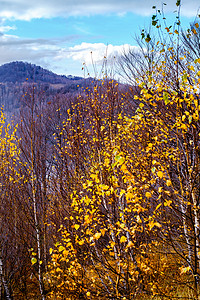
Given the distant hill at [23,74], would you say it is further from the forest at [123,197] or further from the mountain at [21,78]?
the forest at [123,197]

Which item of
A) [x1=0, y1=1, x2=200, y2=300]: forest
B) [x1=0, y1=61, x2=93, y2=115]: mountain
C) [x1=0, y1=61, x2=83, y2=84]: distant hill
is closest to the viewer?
[x1=0, y1=1, x2=200, y2=300]: forest

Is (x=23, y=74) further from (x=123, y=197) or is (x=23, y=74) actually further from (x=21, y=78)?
(x=123, y=197)

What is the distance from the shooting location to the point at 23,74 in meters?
129

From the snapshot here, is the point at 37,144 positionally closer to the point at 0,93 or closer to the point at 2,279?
the point at 2,279

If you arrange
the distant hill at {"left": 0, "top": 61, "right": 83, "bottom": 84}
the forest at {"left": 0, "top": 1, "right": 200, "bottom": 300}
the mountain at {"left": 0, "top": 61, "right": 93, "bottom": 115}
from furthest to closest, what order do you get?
the distant hill at {"left": 0, "top": 61, "right": 83, "bottom": 84}, the mountain at {"left": 0, "top": 61, "right": 93, "bottom": 115}, the forest at {"left": 0, "top": 1, "right": 200, "bottom": 300}

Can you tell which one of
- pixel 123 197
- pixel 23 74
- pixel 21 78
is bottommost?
pixel 123 197

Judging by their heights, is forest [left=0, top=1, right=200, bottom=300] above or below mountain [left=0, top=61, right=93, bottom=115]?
below

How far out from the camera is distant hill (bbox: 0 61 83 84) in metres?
119

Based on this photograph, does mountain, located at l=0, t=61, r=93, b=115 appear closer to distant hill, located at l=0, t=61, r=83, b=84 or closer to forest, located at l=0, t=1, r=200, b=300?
distant hill, located at l=0, t=61, r=83, b=84

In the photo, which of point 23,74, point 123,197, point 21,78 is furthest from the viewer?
point 23,74

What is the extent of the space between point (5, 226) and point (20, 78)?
125161 millimetres

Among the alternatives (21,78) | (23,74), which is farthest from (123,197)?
(23,74)

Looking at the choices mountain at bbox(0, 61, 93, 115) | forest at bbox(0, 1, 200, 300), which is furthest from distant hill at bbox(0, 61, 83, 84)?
forest at bbox(0, 1, 200, 300)

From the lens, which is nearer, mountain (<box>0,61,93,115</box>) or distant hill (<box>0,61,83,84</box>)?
mountain (<box>0,61,93,115</box>)
